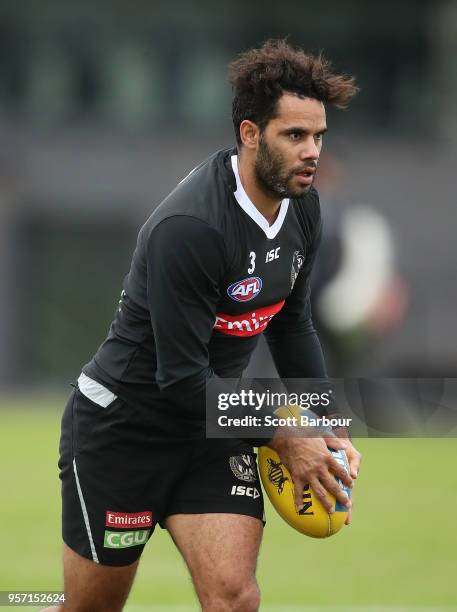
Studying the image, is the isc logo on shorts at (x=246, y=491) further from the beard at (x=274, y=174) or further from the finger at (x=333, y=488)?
the beard at (x=274, y=174)

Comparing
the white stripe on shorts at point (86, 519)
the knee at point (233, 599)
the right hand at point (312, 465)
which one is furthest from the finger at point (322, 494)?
the white stripe on shorts at point (86, 519)

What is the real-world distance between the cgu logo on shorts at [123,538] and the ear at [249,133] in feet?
5.48

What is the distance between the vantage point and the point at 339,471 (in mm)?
5391

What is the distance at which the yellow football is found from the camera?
5.44 m

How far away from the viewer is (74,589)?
5645 millimetres

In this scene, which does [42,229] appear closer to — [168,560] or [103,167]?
[103,167]

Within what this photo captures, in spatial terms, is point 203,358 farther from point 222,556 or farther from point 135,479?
point 222,556

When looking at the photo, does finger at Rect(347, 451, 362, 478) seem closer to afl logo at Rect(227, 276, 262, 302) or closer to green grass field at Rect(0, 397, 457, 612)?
afl logo at Rect(227, 276, 262, 302)

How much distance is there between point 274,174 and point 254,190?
139 millimetres

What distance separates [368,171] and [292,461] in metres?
19.6

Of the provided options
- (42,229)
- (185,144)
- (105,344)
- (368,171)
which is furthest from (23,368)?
(105,344)

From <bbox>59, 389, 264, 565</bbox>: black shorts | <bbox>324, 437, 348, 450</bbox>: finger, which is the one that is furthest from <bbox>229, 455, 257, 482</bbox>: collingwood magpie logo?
<bbox>324, 437, 348, 450</bbox>: finger

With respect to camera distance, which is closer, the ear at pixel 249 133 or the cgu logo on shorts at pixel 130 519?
the ear at pixel 249 133

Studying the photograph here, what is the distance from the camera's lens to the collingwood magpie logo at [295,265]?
559cm
